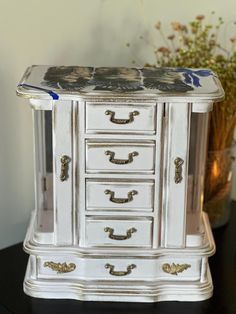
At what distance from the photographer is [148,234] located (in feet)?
3.67

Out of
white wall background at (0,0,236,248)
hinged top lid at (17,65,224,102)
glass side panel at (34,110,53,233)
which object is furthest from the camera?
white wall background at (0,0,236,248)

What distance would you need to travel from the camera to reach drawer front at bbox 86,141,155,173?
3.50 ft

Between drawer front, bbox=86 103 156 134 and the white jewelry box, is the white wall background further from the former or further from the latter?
drawer front, bbox=86 103 156 134

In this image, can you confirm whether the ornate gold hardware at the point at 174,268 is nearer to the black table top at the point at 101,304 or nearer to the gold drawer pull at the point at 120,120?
the black table top at the point at 101,304

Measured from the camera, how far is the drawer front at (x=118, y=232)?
1.11m

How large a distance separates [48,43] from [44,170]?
0.98 ft

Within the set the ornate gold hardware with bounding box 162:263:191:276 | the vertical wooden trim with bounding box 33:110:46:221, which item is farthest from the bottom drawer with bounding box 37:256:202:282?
the vertical wooden trim with bounding box 33:110:46:221

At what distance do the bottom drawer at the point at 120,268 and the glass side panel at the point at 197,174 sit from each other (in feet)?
0.21

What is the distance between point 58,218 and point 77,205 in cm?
4

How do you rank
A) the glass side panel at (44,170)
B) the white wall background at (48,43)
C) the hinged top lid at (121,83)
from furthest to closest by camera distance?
the white wall background at (48,43) → the glass side panel at (44,170) → the hinged top lid at (121,83)

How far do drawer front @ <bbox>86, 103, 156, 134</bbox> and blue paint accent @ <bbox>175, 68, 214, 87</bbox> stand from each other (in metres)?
0.10

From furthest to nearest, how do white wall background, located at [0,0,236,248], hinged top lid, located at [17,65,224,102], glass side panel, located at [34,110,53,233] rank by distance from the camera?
white wall background, located at [0,0,236,248] → glass side panel, located at [34,110,53,233] → hinged top lid, located at [17,65,224,102]

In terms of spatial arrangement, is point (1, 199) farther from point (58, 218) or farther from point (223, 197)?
point (223, 197)

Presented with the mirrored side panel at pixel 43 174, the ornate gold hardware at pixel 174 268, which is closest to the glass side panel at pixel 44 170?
the mirrored side panel at pixel 43 174
